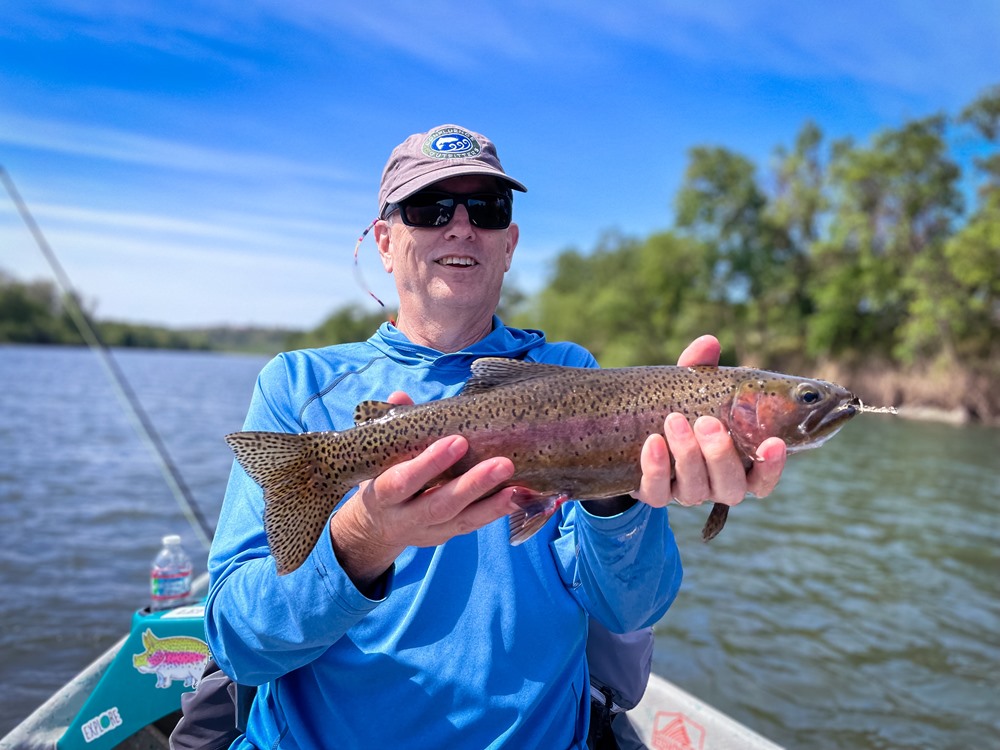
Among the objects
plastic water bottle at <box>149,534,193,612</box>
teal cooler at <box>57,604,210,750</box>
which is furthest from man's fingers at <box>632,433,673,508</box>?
plastic water bottle at <box>149,534,193,612</box>

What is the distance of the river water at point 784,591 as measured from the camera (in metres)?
7.85

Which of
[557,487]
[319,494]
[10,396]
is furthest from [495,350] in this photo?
[10,396]

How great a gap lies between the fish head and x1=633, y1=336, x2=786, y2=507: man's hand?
298mm

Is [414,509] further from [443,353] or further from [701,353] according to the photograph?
Result: [701,353]

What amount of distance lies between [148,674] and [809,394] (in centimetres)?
402

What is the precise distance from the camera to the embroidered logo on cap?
329 cm

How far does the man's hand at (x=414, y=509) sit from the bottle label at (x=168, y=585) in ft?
10.0

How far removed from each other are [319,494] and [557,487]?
2.87 feet

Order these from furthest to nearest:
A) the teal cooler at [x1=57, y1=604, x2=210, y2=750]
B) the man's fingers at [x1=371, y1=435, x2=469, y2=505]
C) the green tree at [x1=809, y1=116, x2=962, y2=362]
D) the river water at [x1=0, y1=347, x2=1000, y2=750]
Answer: the green tree at [x1=809, y1=116, x2=962, y2=362]
the river water at [x1=0, y1=347, x2=1000, y2=750]
the teal cooler at [x1=57, y1=604, x2=210, y2=750]
the man's fingers at [x1=371, y1=435, x2=469, y2=505]

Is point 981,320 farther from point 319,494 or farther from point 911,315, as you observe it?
point 319,494

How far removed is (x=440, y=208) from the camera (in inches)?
129

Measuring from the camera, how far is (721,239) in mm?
62594

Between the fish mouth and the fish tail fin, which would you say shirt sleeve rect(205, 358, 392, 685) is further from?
the fish mouth

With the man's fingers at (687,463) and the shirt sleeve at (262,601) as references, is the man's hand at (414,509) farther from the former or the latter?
the man's fingers at (687,463)
